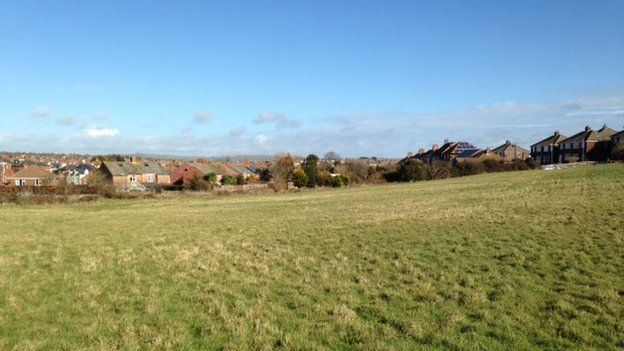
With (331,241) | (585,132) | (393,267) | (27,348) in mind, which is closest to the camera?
(27,348)

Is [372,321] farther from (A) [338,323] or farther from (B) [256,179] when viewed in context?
(B) [256,179]

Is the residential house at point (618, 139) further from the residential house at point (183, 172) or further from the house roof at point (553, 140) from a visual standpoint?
the residential house at point (183, 172)

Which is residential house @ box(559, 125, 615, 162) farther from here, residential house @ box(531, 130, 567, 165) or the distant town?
residential house @ box(531, 130, 567, 165)

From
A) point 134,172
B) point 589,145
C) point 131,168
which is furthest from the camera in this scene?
point 131,168

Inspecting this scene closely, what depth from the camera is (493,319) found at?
8.57 m

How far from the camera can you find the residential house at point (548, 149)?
353 feet

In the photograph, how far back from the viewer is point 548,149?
110438 millimetres

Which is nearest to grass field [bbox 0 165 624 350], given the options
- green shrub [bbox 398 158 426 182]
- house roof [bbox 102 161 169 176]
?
green shrub [bbox 398 158 426 182]

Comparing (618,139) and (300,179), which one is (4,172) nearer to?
(300,179)

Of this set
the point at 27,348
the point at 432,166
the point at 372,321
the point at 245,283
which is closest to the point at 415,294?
the point at 372,321

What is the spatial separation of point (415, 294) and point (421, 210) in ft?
57.4

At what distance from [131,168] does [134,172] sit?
1.27 meters

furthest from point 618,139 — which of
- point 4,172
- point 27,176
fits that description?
point 4,172

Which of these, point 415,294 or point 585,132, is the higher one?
point 585,132
